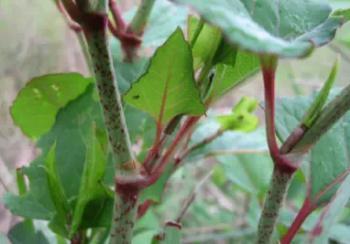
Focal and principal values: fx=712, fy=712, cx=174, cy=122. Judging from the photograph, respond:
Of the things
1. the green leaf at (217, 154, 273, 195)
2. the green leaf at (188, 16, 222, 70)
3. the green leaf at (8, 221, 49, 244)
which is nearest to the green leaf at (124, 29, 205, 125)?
the green leaf at (188, 16, 222, 70)

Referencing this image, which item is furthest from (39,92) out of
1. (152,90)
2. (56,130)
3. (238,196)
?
(238,196)

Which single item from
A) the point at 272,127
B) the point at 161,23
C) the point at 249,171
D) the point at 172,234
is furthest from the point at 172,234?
the point at 249,171

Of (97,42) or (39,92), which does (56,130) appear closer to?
(39,92)

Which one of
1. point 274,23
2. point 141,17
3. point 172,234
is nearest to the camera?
point 274,23

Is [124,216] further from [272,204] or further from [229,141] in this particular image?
[229,141]

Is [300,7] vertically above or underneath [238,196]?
above

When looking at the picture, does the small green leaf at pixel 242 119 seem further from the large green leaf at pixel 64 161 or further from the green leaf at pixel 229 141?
the large green leaf at pixel 64 161
